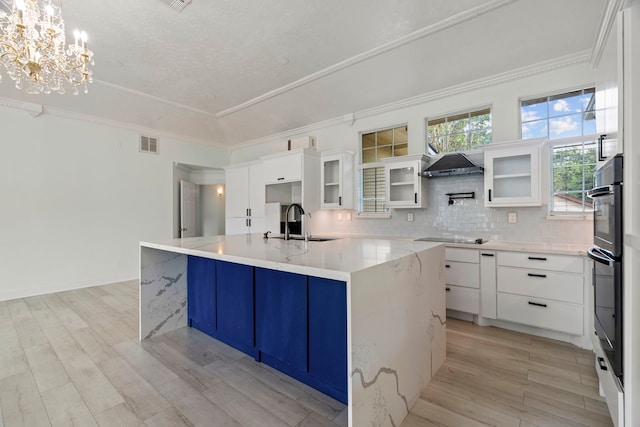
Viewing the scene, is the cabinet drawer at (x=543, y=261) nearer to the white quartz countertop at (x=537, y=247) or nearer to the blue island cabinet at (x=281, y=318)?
the white quartz countertop at (x=537, y=247)

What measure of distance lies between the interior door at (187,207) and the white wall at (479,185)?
3.54m

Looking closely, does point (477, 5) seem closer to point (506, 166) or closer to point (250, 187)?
point (506, 166)

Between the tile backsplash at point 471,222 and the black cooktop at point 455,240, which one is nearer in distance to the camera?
the tile backsplash at point 471,222

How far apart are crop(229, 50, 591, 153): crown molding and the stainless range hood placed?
99 cm

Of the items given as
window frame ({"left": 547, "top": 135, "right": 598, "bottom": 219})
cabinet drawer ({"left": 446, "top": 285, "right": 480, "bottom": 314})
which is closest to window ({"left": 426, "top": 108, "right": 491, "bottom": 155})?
window frame ({"left": 547, "top": 135, "right": 598, "bottom": 219})

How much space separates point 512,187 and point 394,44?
2.12m

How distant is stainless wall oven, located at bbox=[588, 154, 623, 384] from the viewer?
1395 mm

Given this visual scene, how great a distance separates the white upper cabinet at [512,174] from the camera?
117 inches

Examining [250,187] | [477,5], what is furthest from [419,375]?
[250,187]

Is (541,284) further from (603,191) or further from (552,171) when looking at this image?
(603,191)

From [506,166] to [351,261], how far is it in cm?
278

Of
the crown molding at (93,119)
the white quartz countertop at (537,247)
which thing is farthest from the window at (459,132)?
the crown molding at (93,119)

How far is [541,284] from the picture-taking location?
271 centimetres

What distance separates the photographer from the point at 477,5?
2674mm
